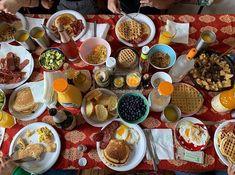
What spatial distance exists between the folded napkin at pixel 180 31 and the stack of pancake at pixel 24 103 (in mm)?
877

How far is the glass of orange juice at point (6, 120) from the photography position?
1.28 meters

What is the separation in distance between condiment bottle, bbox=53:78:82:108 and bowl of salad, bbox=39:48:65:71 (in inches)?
9.1

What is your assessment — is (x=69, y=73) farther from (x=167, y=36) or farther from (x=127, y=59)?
(x=167, y=36)

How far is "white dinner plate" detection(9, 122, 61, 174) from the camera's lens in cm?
125

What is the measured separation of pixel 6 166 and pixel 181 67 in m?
0.98

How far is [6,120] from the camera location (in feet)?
4.24

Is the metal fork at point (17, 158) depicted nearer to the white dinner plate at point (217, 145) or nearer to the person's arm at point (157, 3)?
the white dinner plate at point (217, 145)

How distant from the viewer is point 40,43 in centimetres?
148

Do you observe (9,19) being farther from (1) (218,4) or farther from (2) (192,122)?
(1) (218,4)

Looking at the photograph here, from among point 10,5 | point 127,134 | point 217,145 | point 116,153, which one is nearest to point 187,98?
point 217,145

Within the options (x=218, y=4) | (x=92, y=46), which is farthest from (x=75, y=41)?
(x=218, y=4)

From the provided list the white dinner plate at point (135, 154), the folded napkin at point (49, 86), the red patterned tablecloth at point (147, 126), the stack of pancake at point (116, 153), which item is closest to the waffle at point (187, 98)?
the red patterned tablecloth at point (147, 126)

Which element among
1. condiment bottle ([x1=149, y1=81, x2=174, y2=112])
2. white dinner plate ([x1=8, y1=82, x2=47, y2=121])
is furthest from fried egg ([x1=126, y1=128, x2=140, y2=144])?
white dinner plate ([x1=8, y1=82, x2=47, y2=121])

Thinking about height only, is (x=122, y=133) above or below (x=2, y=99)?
below
